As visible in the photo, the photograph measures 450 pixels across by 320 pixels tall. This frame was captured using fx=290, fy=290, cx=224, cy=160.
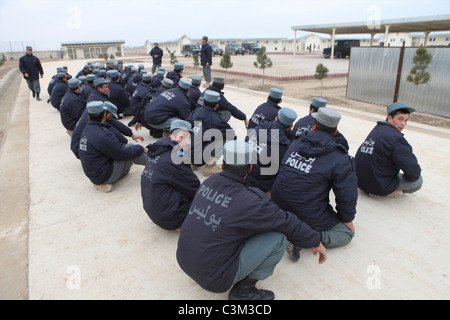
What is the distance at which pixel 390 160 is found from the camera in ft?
11.1

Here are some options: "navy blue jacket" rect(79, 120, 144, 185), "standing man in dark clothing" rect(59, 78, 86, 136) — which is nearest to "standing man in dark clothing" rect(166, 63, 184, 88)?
"standing man in dark clothing" rect(59, 78, 86, 136)

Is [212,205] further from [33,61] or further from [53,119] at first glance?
[33,61]

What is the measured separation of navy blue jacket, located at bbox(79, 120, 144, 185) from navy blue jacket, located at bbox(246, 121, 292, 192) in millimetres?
1793

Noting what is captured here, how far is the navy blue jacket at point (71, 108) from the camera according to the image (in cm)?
603

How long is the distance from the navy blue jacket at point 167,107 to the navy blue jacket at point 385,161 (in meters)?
3.21

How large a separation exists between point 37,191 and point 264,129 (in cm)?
331

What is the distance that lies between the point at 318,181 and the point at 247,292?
1091mm

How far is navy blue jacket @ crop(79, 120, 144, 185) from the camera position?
374 centimetres

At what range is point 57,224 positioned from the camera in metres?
3.30

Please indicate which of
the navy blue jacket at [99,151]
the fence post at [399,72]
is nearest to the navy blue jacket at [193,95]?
the navy blue jacket at [99,151]

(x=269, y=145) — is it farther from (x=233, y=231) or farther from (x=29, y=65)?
(x=29, y=65)

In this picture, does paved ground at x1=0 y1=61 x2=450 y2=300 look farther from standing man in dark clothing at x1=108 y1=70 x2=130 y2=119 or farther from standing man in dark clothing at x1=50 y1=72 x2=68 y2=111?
standing man in dark clothing at x1=50 y1=72 x2=68 y2=111

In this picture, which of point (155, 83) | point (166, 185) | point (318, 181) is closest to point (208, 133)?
point (166, 185)

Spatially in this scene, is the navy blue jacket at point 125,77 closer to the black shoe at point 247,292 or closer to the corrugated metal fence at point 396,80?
the corrugated metal fence at point 396,80
